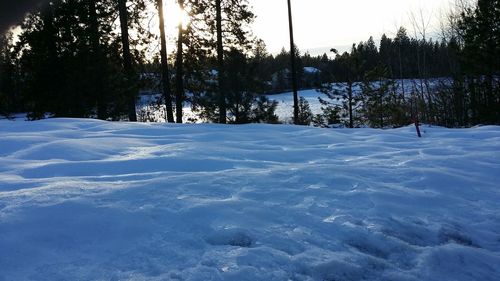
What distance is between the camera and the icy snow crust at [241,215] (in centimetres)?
218

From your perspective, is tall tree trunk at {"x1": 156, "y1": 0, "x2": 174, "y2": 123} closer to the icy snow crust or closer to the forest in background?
the forest in background

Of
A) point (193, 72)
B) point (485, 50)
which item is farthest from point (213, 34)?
point (485, 50)

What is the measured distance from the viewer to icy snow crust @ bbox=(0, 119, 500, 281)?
2184mm

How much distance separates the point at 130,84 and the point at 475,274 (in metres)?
13.7

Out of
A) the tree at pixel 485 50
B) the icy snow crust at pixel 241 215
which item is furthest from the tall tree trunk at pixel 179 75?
the tree at pixel 485 50

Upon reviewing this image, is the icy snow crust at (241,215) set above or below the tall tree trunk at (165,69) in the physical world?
below

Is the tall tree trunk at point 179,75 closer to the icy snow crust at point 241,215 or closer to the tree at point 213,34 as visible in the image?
the tree at point 213,34

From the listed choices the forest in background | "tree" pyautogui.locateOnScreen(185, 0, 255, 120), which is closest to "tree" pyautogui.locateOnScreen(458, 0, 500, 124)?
the forest in background

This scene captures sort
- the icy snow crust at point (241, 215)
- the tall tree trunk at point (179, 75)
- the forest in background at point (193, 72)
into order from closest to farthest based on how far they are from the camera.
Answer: the icy snow crust at point (241, 215) < the forest in background at point (193, 72) < the tall tree trunk at point (179, 75)

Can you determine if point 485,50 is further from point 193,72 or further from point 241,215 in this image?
point 241,215

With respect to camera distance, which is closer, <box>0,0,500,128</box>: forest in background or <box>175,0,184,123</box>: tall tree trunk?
<box>0,0,500,128</box>: forest in background

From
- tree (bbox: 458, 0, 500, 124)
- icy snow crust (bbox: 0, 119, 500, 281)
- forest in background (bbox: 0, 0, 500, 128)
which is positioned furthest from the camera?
tree (bbox: 458, 0, 500, 124)

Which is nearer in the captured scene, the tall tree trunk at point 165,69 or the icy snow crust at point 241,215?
the icy snow crust at point 241,215

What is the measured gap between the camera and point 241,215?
9.10ft
